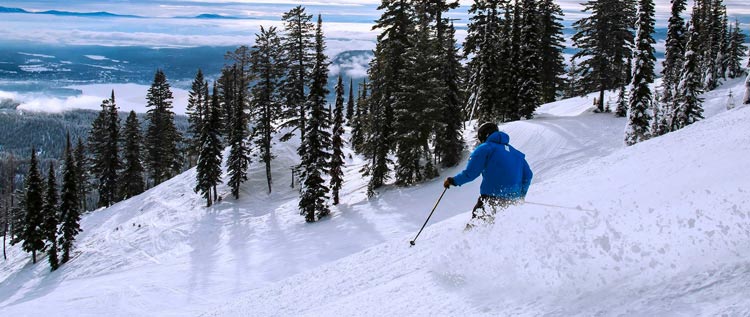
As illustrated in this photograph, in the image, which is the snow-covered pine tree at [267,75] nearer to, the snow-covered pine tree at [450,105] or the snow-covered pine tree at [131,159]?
the snow-covered pine tree at [450,105]

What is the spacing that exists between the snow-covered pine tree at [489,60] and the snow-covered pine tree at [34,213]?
42336mm

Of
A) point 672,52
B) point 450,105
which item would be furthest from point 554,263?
point 672,52

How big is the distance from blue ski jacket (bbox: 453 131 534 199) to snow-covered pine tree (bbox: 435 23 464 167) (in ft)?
88.1

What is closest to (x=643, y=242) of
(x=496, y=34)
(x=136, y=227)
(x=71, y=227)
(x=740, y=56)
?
(x=496, y=34)

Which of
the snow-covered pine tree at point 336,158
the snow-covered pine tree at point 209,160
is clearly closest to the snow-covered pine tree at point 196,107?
the snow-covered pine tree at point 209,160

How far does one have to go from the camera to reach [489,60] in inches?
1657

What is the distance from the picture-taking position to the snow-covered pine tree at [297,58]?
147 ft

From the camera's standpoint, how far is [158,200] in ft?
164

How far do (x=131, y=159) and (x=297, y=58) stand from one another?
92.3ft

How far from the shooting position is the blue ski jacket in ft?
25.6

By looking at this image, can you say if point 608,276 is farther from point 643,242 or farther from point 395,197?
point 395,197

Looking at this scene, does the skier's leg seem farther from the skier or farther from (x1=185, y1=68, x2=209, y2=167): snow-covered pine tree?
(x1=185, y1=68, x2=209, y2=167): snow-covered pine tree

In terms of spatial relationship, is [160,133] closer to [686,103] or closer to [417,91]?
[417,91]

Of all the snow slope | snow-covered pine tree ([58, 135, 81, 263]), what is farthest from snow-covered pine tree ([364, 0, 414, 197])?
snow-covered pine tree ([58, 135, 81, 263])
